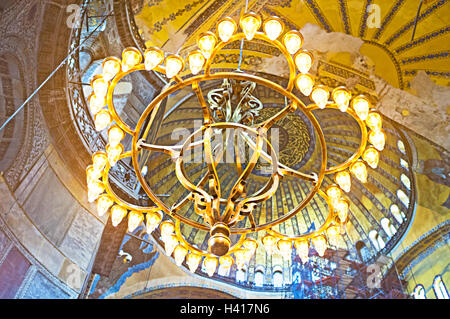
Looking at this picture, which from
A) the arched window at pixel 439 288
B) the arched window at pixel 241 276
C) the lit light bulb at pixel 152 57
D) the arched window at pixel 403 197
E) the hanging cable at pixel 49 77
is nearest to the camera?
the lit light bulb at pixel 152 57

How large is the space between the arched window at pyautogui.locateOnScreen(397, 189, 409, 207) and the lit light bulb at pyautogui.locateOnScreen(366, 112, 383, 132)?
4602mm

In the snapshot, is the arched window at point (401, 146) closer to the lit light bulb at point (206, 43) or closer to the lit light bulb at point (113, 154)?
the lit light bulb at point (206, 43)

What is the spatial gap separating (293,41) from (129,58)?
5.80 feet

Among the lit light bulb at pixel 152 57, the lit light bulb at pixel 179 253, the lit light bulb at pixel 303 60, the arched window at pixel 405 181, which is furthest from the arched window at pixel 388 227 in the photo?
the lit light bulb at pixel 152 57

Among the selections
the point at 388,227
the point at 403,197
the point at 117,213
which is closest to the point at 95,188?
the point at 117,213

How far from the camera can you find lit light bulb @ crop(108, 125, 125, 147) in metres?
4.18

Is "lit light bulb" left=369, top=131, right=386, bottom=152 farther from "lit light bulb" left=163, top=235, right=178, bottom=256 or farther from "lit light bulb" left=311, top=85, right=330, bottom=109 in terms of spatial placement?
"lit light bulb" left=163, top=235, right=178, bottom=256

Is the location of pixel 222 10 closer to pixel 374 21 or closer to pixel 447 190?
pixel 374 21

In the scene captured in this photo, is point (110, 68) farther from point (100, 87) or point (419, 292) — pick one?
point (419, 292)

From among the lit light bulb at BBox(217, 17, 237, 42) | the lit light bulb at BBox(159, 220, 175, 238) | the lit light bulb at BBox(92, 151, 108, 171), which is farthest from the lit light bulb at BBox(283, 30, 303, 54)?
the lit light bulb at BBox(159, 220, 175, 238)

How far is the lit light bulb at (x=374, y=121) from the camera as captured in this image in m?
4.12

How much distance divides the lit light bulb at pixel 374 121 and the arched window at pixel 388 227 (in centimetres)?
517

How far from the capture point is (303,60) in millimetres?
3775
